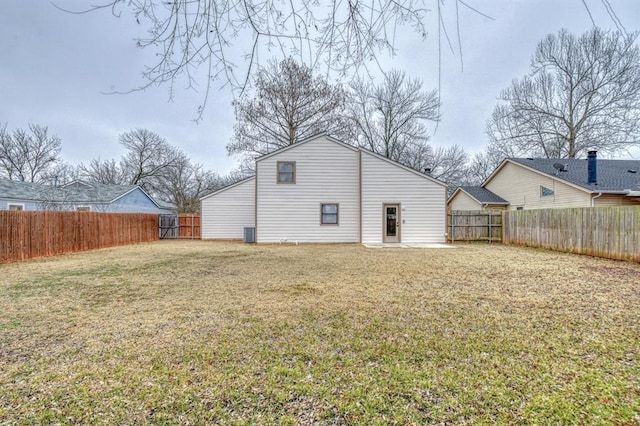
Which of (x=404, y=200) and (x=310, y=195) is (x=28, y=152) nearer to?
(x=310, y=195)

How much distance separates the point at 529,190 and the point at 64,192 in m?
27.6

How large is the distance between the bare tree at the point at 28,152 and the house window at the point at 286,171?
2206 cm

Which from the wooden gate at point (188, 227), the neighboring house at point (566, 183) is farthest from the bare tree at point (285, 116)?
the neighboring house at point (566, 183)

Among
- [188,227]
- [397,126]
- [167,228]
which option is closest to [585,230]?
[397,126]

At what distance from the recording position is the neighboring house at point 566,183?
13.8 meters

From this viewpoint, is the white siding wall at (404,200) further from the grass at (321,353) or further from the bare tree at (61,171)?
the bare tree at (61,171)

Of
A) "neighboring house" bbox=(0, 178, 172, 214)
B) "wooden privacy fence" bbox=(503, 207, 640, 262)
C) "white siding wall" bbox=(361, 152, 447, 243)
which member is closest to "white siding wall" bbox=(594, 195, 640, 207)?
"wooden privacy fence" bbox=(503, 207, 640, 262)

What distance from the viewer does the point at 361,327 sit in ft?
11.2

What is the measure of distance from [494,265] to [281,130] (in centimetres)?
1699

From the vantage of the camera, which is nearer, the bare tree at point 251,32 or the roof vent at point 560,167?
the bare tree at point 251,32

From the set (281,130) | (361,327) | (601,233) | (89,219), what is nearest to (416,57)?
(361,327)

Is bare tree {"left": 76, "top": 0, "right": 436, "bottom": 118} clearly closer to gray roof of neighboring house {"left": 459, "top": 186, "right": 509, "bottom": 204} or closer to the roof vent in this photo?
the roof vent

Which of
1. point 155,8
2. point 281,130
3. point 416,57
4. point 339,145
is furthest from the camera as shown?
point 281,130

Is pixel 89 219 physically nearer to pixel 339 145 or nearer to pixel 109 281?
pixel 109 281
